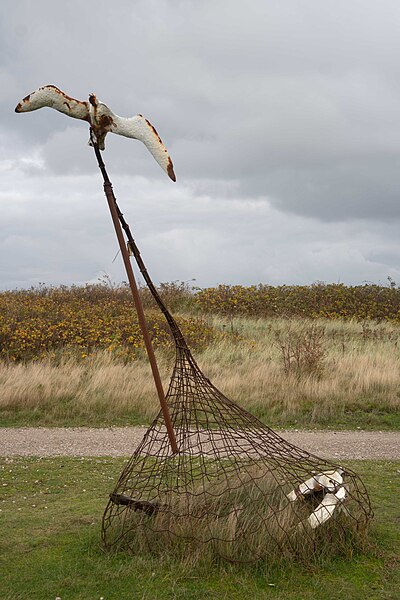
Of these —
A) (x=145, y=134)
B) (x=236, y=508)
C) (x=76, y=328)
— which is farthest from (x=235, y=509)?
(x=76, y=328)

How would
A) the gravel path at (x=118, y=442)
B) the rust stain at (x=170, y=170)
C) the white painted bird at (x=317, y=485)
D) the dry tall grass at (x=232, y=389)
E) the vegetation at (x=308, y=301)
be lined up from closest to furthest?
the rust stain at (x=170, y=170) < the white painted bird at (x=317, y=485) < the gravel path at (x=118, y=442) < the dry tall grass at (x=232, y=389) < the vegetation at (x=308, y=301)

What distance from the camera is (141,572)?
4270 mm

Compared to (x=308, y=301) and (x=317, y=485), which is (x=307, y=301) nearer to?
(x=308, y=301)

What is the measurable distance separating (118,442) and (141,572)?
4.59m

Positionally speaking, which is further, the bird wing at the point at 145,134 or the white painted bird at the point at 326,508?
the white painted bird at the point at 326,508

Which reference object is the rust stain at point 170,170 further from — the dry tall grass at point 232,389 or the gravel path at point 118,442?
the dry tall grass at point 232,389

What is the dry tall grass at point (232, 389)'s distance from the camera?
1031 centimetres

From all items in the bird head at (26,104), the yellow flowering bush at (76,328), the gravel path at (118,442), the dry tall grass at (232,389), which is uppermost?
the bird head at (26,104)

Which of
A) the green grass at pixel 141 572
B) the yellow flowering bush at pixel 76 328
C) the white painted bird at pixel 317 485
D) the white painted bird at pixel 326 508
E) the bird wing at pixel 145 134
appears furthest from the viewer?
the yellow flowering bush at pixel 76 328

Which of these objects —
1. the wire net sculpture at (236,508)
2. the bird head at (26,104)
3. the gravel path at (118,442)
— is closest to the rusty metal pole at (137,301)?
the wire net sculpture at (236,508)

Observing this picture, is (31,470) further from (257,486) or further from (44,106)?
(44,106)

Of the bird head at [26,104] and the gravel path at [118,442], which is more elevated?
the bird head at [26,104]

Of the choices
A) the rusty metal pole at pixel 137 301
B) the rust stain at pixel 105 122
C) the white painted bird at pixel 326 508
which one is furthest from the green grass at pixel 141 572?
the rust stain at pixel 105 122

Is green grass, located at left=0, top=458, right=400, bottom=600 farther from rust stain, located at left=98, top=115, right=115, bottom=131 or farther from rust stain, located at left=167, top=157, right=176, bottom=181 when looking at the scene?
rust stain, located at left=98, top=115, right=115, bottom=131
